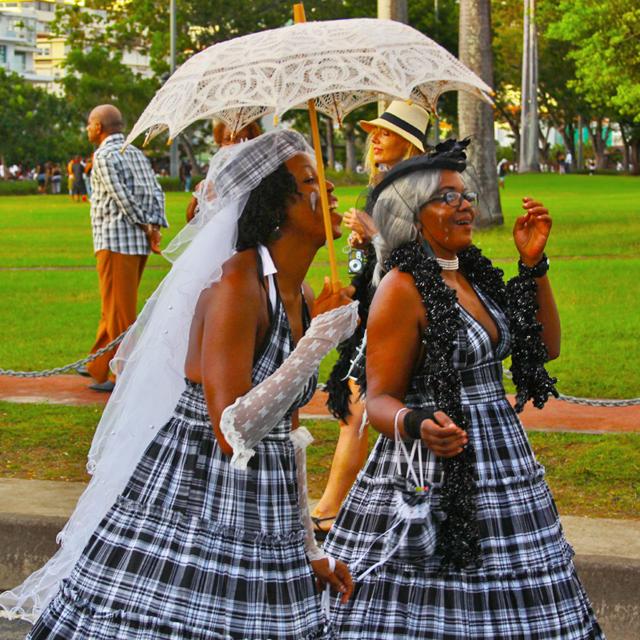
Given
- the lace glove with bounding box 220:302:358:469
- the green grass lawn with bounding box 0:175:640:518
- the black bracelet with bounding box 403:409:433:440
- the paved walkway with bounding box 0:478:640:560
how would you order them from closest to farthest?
the lace glove with bounding box 220:302:358:469, the black bracelet with bounding box 403:409:433:440, the paved walkway with bounding box 0:478:640:560, the green grass lawn with bounding box 0:175:640:518

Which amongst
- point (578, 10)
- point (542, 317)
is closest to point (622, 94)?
point (578, 10)

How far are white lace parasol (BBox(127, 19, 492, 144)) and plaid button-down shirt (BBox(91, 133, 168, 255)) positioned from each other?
225 inches

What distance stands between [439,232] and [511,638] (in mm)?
1205

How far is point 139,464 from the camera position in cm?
385

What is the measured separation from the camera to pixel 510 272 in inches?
637

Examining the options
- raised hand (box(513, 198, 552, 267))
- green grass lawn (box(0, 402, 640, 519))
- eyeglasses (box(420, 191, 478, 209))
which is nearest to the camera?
eyeglasses (box(420, 191, 478, 209))

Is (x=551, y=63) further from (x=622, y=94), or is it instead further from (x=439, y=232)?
(x=439, y=232)

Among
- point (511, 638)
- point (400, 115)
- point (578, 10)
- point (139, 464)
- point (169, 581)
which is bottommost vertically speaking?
point (511, 638)

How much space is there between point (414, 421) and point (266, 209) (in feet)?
2.46

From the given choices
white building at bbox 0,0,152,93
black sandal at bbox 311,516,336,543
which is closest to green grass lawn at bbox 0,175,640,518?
black sandal at bbox 311,516,336,543

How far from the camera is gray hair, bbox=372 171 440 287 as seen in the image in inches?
163

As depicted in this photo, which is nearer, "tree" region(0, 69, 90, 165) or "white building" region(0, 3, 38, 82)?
"tree" region(0, 69, 90, 165)

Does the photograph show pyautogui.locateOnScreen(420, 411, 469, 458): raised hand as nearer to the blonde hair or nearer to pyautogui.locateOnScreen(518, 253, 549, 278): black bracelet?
pyautogui.locateOnScreen(518, 253, 549, 278): black bracelet

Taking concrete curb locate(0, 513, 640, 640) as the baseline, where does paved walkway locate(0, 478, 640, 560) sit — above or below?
above
